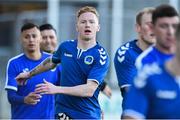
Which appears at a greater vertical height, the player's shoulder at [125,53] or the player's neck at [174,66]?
the player's neck at [174,66]

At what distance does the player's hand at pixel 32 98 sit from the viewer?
8863 millimetres

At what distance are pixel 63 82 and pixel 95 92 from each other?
14.1 inches

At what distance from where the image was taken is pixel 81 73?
8344mm

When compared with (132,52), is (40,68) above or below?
below

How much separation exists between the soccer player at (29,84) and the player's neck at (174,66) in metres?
4.05

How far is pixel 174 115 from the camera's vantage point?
18.5 ft

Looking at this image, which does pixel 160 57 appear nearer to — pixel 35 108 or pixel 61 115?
pixel 61 115

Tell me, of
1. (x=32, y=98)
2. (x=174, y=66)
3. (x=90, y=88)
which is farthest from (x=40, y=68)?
(x=174, y=66)

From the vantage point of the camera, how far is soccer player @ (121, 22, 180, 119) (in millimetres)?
5508

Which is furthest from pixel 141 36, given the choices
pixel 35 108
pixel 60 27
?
pixel 60 27

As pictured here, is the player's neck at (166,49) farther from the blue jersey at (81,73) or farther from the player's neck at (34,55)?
the player's neck at (34,55)

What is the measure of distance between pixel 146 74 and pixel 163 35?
1.08ft

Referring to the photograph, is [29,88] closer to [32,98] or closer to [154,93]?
[32,98]

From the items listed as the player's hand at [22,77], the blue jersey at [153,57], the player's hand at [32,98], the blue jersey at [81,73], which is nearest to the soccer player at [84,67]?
the blue jersey at [81,73]
